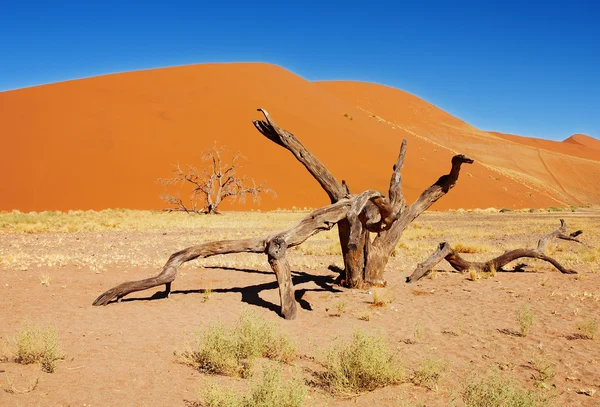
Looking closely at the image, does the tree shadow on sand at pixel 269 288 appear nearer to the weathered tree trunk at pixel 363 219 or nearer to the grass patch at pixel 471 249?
the weathered tree trunk at pixel 363 219

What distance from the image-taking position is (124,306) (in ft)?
24.3

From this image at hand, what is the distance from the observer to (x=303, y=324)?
686 centimetres

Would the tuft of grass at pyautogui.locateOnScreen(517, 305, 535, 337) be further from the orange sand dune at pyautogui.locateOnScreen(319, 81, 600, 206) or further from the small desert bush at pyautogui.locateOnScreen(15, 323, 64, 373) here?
the orange sand dune at pyautogui.locateOnScreen(319, 81, 600, 206)

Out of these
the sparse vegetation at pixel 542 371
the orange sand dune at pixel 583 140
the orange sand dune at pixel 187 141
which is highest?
the orange sand dune at pixel 583 140

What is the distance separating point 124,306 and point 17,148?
38591 millimetres

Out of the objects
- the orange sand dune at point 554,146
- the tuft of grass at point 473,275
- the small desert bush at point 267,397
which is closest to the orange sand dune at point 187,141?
the tuft of grass at point 473,275

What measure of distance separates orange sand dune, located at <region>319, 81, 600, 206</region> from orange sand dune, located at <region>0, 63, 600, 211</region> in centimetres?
302

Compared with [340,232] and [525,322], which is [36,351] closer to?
[340,232]

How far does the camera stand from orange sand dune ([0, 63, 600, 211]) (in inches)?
1422

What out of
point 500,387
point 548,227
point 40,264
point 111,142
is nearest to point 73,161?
point 111,142

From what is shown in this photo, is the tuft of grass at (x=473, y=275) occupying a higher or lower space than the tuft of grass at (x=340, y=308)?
higher

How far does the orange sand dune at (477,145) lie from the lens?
66500 mm

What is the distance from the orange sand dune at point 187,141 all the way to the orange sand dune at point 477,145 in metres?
3.02

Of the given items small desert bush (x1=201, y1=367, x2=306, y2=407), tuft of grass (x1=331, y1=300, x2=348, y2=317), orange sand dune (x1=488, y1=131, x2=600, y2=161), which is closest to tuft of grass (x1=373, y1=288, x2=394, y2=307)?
tuft of grass (x1=331, y1=300, x2=348, y2=317)
